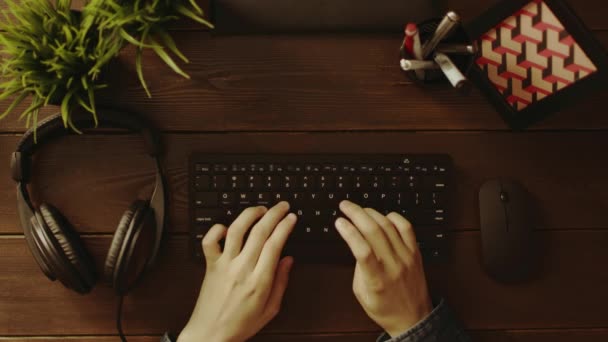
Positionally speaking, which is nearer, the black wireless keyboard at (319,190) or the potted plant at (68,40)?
the potted plant at (68,40)

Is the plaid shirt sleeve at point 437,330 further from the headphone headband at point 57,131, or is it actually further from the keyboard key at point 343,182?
the headphone headband at point 57,131

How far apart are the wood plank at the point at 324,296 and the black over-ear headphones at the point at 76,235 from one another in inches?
2.2

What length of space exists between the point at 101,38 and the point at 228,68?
0.68ft

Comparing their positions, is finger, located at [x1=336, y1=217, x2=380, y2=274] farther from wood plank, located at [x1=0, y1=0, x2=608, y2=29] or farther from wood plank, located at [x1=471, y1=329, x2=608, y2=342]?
wood plank, located at [x1=0, y1=0, x2=608, y2=29]

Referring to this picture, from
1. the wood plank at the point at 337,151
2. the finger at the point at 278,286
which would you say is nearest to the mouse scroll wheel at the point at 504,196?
the wood plank at the point at 337,151

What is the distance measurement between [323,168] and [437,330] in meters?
0.30

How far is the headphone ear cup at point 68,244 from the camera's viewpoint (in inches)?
26.7

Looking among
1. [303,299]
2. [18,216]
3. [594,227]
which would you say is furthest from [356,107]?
[18,216]

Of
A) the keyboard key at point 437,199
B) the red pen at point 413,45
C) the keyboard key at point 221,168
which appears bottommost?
the keyboard key at point 437,199

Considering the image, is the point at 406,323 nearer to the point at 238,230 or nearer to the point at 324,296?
the point at 324,296

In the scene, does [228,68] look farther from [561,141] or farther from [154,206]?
[561,141]

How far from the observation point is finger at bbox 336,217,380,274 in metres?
0.69

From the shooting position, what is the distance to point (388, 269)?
72 centimetres

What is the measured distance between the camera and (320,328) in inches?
30.0
